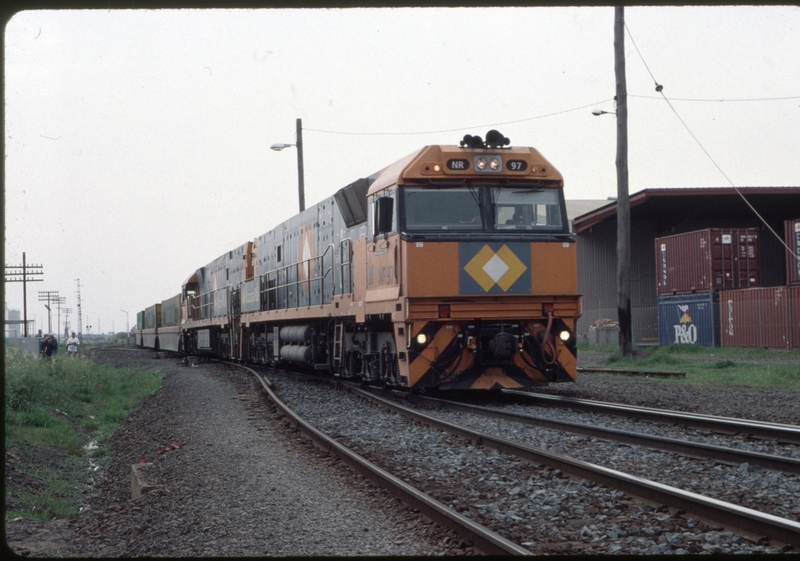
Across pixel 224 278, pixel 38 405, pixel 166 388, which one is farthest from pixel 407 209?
pixel 224 278

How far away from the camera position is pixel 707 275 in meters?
29.2

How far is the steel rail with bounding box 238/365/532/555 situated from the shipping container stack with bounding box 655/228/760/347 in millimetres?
23566

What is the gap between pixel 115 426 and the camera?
45.6ft

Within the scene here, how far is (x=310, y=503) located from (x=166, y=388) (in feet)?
42.9

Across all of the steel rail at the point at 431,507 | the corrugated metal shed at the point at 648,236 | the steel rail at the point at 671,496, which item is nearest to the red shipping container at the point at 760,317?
the corrugated metal shed at the point at 648,236

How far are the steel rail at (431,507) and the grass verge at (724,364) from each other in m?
9.79

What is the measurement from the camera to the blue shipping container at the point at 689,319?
28875 millimetres

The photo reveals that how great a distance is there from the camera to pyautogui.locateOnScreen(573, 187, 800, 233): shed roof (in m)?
31.4

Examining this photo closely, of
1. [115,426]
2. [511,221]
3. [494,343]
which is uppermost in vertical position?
[511,221]

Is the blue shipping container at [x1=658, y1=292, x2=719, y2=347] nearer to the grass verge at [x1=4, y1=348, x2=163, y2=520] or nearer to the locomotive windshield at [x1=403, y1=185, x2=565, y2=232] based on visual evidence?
the grass verge at [x1=4, y1=348, x2=163, y2=520]

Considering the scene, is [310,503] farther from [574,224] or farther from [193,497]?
[574,224]

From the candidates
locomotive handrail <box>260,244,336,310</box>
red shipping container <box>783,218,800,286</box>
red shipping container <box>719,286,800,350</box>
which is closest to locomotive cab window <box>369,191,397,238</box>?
locomotive handrail <box>260,244,336,310</box>

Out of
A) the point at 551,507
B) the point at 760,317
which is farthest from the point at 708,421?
the point at 760,317

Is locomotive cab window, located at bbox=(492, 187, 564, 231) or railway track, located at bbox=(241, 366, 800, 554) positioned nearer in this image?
railway track, located at bbox=(241, 366, 800, 554)
